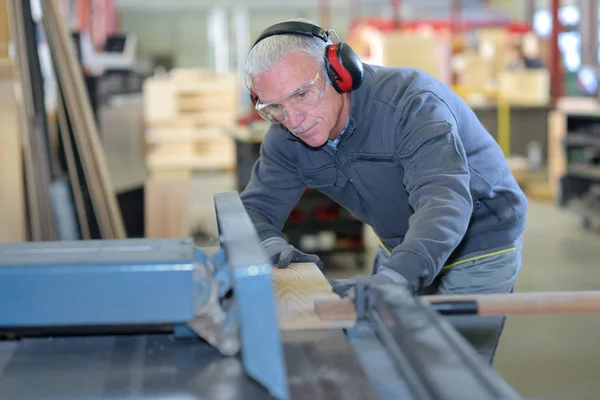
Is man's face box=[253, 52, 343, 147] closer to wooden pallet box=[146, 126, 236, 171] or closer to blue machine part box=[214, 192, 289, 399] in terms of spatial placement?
blue machine part box=[214, 192, 289, 399]

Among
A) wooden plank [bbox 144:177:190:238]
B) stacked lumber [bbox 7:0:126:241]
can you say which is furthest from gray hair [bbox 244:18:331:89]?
wooden plank [bbox 144:177:190:238]

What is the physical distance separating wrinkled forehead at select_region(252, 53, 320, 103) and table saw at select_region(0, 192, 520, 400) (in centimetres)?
52

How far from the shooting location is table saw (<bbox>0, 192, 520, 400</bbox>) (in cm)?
115

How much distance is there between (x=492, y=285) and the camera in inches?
90.6

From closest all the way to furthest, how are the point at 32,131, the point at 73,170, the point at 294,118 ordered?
the point at 294,118, the point at 32,131, the point at 73,170

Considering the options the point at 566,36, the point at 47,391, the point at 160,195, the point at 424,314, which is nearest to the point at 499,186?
the point at 424,314

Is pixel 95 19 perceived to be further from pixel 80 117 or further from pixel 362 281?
pixel 362 281

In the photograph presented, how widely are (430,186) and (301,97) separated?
37 cm

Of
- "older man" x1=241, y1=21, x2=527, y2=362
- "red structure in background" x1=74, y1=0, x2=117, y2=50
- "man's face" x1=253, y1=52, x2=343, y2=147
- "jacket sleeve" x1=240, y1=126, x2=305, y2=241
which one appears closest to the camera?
"older man" x1=241, y1=21, x2=527, y2=362

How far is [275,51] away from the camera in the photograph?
1886 mm

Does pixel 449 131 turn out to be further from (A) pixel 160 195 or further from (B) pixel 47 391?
(A) pixel 160 195

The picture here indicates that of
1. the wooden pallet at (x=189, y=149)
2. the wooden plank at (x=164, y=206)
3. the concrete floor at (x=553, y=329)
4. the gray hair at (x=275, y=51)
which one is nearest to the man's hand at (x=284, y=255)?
the gray hair at (x=275, y=51)

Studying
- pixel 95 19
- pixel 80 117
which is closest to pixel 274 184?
pixel 80 117

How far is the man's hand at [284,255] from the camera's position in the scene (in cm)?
188
